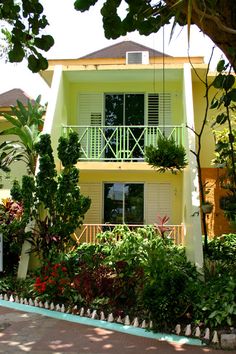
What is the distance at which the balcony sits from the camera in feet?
41.1

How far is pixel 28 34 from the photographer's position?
4590mm

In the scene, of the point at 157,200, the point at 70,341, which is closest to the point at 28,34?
the point at 70,341

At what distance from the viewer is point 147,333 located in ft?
20.7

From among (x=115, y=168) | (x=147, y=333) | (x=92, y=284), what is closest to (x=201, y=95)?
(x=115, y=168)

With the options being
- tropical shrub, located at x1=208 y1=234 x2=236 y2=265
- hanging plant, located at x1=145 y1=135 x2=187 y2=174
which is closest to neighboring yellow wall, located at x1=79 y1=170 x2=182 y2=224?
tropical shrub, located at x1=208 y1=234 x2=236 y2=265

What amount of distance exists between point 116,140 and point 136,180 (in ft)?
4.71

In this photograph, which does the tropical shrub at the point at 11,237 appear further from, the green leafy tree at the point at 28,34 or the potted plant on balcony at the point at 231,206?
the green leafy tree at the point at 28,34

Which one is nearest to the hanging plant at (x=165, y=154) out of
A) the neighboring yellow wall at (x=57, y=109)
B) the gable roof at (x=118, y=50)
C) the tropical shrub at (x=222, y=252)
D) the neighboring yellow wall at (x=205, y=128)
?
the tropical shrub at (x=222, y=252)

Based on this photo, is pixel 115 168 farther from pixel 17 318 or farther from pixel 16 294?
pixel 17 318

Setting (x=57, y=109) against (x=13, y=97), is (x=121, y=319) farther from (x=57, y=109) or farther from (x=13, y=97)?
(x=13, y=97)

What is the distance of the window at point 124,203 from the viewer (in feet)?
44.4

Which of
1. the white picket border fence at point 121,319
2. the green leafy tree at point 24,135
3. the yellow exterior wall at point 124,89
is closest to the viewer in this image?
the white picket border fence at point 121,319

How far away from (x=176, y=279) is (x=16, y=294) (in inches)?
139

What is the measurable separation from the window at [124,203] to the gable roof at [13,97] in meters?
6.21
